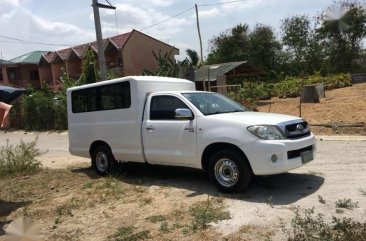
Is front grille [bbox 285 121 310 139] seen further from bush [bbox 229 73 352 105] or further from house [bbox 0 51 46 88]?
house [bbox 0 51 46 88]

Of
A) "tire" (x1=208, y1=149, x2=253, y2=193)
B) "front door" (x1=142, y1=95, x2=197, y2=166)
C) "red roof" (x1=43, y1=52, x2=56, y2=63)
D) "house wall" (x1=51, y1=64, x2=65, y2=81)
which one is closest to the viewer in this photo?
"tire" (x1=208, y1=149, x2=253, y2=193)

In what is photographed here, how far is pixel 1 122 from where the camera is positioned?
22.6 ft

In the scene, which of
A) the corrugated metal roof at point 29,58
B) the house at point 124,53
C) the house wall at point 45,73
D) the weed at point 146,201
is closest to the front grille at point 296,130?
the weed at point 146,201

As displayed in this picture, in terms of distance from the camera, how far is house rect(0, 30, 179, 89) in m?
42.8

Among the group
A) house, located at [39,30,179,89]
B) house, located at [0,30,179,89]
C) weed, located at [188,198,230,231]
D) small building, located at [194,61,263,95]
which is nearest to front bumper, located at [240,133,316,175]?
weed, located at [188,198,230,231]

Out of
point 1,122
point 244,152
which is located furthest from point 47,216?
point 244,152

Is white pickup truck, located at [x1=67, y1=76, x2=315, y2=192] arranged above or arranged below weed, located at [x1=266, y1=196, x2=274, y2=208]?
above

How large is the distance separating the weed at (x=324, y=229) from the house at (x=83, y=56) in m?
31.9

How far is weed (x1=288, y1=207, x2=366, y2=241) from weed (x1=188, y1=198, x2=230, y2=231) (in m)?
1.02

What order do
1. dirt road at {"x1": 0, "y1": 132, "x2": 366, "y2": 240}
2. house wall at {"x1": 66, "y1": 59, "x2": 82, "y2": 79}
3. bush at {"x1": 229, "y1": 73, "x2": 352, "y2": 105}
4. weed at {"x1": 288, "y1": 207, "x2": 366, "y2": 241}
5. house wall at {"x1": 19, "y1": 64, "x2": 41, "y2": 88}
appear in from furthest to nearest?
house wall at {"x1": 19, "y1": 64, "x2": 41, "y2": 88} < house wall at {"x1": 66, "y1": 59, "x2": 82, "y2": 79} < bush at {"x1": 229, "y1": 73, "x2": 352, "y2": 105} < dirt road at {"x1": 0, "y1": 132, "x2": 366, "y2": 240} < weed at {"x1": 288, "y1": 207, "x2": 366, "y2": 241}

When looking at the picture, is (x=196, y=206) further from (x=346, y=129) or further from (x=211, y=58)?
(x=211, y=58)

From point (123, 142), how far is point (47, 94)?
824 inches

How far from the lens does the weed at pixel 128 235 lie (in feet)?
17.9

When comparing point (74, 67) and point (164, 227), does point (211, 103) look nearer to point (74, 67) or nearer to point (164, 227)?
point (164, 227)
